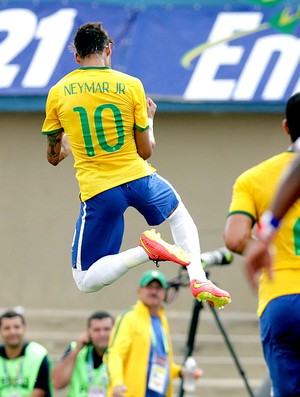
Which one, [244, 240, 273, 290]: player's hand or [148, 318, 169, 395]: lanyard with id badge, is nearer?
[244, 240, 273, 290]: player's hand

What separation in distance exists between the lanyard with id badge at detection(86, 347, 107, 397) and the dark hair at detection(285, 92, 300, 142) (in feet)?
15.4

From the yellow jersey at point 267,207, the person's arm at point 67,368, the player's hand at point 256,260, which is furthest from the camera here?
the person's arm at point 67,368

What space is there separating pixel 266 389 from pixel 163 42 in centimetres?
543

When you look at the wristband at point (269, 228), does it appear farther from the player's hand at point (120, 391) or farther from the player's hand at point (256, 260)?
the player's hand at point (120, 391)

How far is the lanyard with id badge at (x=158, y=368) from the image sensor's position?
→ 11281 mm

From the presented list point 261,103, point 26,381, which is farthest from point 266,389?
point 261,103

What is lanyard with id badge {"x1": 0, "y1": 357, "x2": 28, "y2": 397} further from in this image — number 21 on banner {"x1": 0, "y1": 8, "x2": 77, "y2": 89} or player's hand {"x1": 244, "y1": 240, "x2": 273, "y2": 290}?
player's hand {"x1": 244, "y1": 240, "x2": 273, "y2": 290}

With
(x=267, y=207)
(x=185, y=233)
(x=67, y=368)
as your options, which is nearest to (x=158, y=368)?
(x=67, y=368)

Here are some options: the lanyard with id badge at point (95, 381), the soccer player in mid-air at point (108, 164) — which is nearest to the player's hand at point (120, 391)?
the lanyard with id badge at point (95, 381)

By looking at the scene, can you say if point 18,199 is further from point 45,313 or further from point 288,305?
point 288,305

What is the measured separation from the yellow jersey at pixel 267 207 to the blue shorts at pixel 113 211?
3.02ft

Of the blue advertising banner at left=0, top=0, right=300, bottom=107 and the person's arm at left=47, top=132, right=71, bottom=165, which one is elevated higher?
the blue advertising banner at left=0, top=0, right=300, bottom=107

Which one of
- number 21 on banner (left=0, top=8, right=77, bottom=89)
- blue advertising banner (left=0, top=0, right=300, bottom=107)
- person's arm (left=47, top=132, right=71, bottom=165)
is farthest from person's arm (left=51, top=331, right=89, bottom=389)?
number 21 on banner (left=0, top=8, right=77, bottom=89)

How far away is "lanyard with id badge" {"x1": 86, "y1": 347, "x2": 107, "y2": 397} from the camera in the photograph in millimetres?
11195
